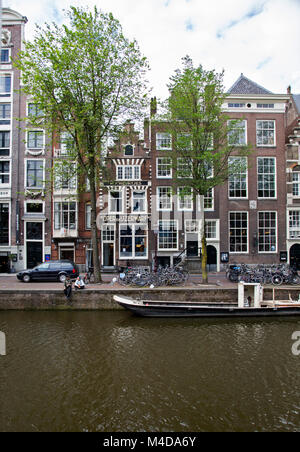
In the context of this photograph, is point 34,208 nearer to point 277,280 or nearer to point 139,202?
point 139,202

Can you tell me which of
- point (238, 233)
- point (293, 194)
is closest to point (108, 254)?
point (238, 233)

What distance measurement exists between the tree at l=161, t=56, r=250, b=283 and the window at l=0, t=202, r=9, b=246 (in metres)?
16.8

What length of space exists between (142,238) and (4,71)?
20759 mm

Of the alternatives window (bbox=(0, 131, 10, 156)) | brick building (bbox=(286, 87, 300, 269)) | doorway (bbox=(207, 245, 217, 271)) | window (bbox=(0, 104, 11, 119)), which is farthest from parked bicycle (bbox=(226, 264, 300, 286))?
window (bbox=(0, 104, 11, 119))

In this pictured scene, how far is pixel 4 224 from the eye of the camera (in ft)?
81.1

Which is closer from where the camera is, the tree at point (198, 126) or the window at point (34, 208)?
the tree at point (198, 126)

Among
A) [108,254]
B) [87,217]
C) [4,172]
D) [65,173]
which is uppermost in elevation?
[4,172]

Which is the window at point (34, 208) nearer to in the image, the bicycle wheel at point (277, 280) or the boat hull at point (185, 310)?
the boat hull at point (185, 310)

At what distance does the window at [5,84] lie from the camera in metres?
25.5

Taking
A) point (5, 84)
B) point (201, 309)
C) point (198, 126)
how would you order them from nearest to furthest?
point (201, 309)
point (198, 126)
point (5, 84)

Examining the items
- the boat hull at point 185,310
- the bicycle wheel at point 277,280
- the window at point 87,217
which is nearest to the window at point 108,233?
the window at point 87,217

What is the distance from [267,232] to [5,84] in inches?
1128

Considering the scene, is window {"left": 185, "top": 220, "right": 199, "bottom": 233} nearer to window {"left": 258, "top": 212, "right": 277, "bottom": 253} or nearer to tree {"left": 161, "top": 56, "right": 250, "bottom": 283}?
window {"left": 258, "top": 212, "right": 277, "bottom": 253}

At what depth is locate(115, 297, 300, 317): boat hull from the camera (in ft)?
43.5
